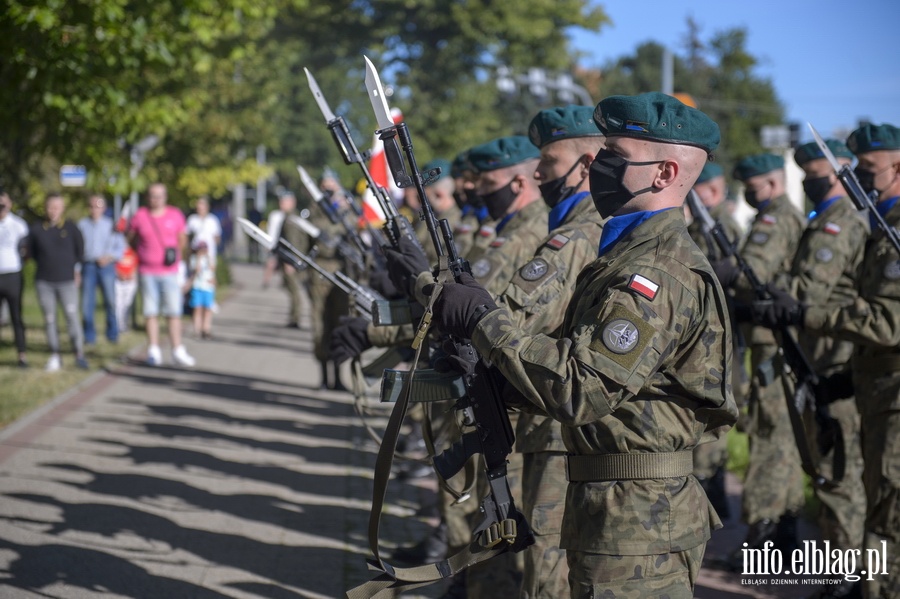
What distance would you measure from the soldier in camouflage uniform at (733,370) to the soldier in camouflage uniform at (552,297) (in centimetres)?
185

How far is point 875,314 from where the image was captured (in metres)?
4.59

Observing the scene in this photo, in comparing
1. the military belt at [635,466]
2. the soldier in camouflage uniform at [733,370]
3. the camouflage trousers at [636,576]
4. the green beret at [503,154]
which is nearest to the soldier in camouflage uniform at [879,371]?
the soldier in camouflage uniform at [733,370]

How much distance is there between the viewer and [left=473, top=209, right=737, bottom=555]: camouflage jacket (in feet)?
9.48

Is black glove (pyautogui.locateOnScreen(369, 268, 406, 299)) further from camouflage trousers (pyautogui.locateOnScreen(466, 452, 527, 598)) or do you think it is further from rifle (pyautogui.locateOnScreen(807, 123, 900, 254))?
rifle (pyautogui.locateOnScreen(807, 123, 900, 254))

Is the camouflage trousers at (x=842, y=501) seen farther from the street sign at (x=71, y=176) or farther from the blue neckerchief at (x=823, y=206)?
the street sign at (x=71, y=176)

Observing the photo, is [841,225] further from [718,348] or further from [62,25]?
[62,25]

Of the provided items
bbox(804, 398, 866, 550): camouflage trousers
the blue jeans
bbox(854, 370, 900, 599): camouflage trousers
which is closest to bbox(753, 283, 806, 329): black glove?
bbox(854, 370, 900, 599): camouflage trousers

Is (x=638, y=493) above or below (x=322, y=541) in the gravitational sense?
above

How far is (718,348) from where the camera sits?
3.11 meters

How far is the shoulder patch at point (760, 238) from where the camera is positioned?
668cm

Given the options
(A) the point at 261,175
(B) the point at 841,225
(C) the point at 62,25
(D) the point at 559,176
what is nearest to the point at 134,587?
(D) the point at 559,176

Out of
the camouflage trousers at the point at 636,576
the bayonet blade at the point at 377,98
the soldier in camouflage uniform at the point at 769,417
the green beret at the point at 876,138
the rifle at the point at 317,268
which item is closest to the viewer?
the camouflage trousers at the point at 636,576

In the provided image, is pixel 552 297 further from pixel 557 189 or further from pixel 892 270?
pixel 892 270

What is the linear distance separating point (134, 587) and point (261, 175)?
65.9 ft
